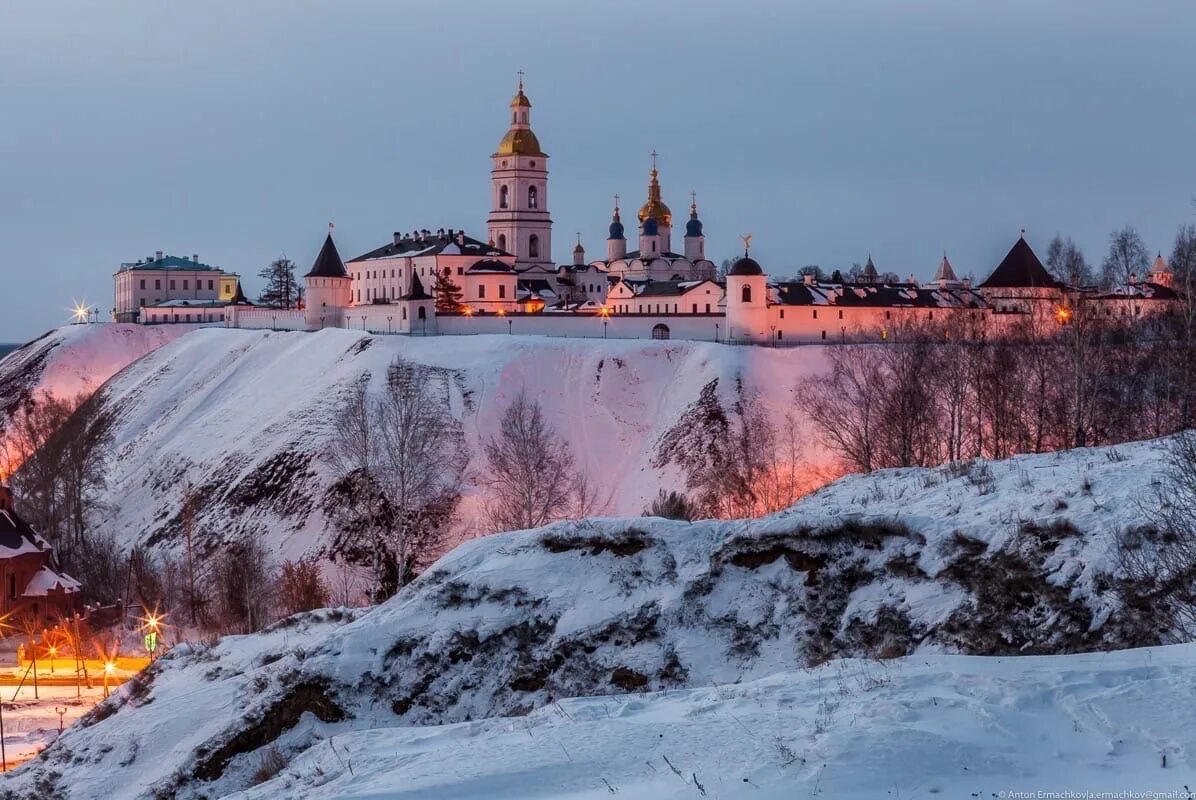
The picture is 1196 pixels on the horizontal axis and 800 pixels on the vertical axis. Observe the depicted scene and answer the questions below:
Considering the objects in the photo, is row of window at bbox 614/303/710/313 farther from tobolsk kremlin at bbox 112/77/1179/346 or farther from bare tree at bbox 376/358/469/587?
bare tree at bbox 376/358/469/587

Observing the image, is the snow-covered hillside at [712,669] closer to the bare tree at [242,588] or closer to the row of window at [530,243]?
the bare tree at [242,588]

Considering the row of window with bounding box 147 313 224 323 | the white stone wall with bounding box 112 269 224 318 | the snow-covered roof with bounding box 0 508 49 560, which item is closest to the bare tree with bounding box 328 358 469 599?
the snow-covered roof with bounding box 0 508 49 560

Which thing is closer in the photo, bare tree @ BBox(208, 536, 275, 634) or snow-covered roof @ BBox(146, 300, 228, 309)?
bare tree @ BBox(208, 536, 275, 634)

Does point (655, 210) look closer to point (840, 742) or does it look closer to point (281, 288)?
point (281, 288)

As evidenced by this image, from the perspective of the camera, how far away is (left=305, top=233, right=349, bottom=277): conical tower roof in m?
86.0

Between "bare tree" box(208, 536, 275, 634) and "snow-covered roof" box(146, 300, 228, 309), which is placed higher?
"snow-covered roof" box(146, 300, 228, 309)

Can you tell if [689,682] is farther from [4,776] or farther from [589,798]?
[4,776]

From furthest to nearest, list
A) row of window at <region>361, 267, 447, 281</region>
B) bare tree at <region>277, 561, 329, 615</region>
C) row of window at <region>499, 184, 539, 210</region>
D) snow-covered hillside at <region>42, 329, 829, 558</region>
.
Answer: row of window at <region>499, 184, 539, 210</region>, row of window at <region>361, 267, 447, 281</region>, snow-covered hillside at <region>42, 329, 829, 558</region>, bare tree at <region>277, 561, 329, 615</region>

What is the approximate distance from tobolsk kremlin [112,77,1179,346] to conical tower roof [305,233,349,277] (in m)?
0.09

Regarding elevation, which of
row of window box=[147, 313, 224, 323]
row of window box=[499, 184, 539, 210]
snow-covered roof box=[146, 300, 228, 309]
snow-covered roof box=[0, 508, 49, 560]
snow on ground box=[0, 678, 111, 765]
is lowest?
snow on ground box=[0, 678, 111, 765]

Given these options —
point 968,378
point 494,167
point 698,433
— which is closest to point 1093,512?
point 968,378

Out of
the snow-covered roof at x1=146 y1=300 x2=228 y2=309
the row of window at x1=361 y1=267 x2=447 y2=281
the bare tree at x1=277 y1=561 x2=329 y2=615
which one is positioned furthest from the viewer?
the snow-covered roof at x1=146 y1=300 x2=228 y2=309

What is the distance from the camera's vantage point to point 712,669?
51.3 ft

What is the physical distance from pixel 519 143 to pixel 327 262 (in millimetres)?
23610
